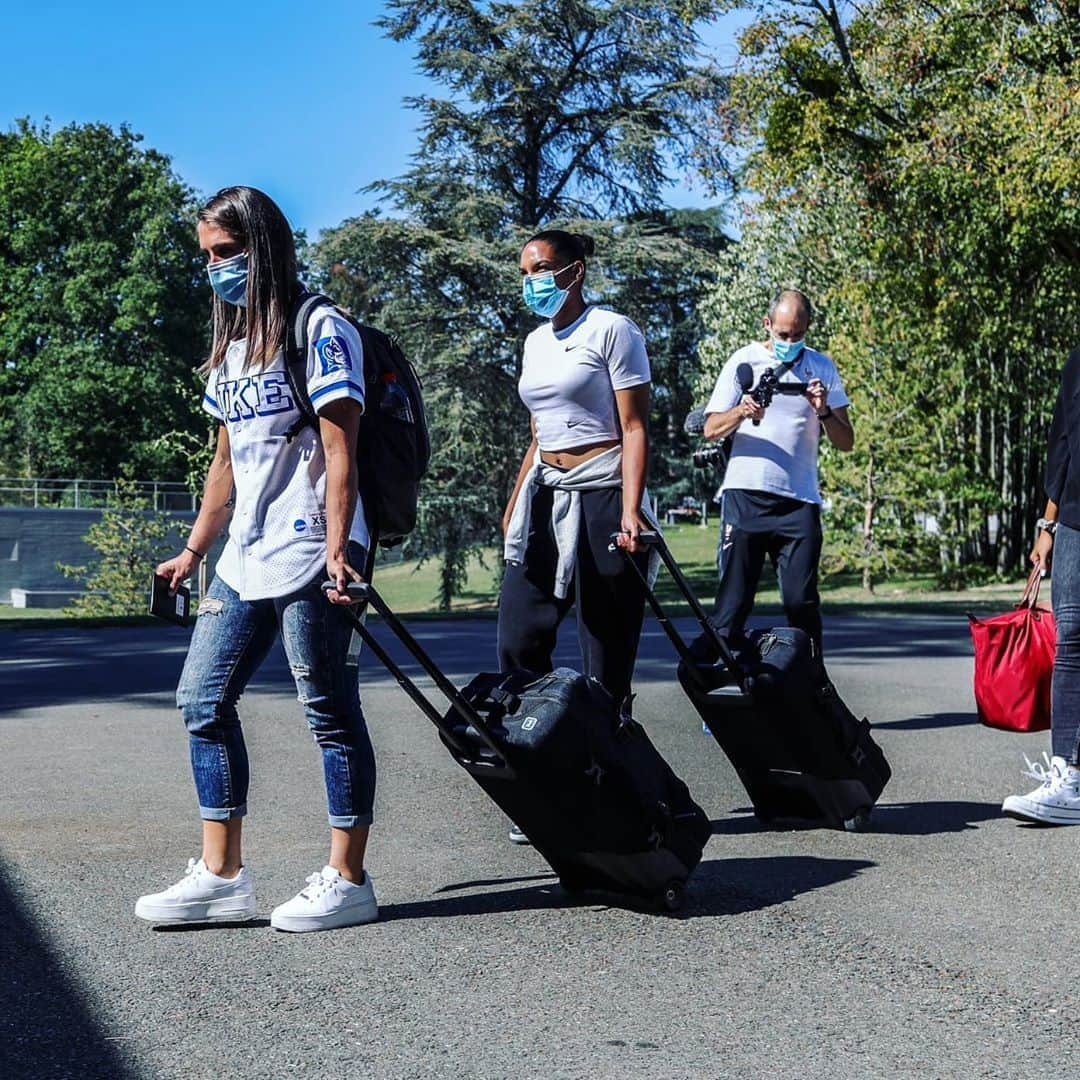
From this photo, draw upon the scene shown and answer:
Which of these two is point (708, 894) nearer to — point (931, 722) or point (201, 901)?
point (201, 901)

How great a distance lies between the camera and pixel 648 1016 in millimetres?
3480

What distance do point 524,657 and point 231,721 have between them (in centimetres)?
129

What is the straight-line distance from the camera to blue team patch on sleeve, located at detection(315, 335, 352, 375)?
4.08m

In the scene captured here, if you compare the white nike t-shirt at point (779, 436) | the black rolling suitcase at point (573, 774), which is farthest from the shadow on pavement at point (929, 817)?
the white nike t-shirt at point (779, 436)

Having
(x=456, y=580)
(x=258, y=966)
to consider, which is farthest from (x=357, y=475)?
(x=456, y=580)

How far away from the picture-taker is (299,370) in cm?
415

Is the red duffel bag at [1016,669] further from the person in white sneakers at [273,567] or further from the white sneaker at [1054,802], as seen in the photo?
the person in white sneakers at [273,567]

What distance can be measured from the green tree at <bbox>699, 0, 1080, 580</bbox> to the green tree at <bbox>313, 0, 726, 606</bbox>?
426cm

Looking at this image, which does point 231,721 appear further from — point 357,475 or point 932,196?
point 932,196

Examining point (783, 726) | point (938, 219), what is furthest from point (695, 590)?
point (783, 726)

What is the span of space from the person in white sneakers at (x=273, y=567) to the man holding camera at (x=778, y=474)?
9.65ft

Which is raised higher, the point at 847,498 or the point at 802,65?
the point at 802,65

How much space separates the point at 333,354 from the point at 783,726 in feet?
6.85

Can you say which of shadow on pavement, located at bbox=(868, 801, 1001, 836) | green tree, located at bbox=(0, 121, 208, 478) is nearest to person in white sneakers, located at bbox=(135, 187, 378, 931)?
shadow on pavement, located at bbox=(868, 801, 1001, 836)
